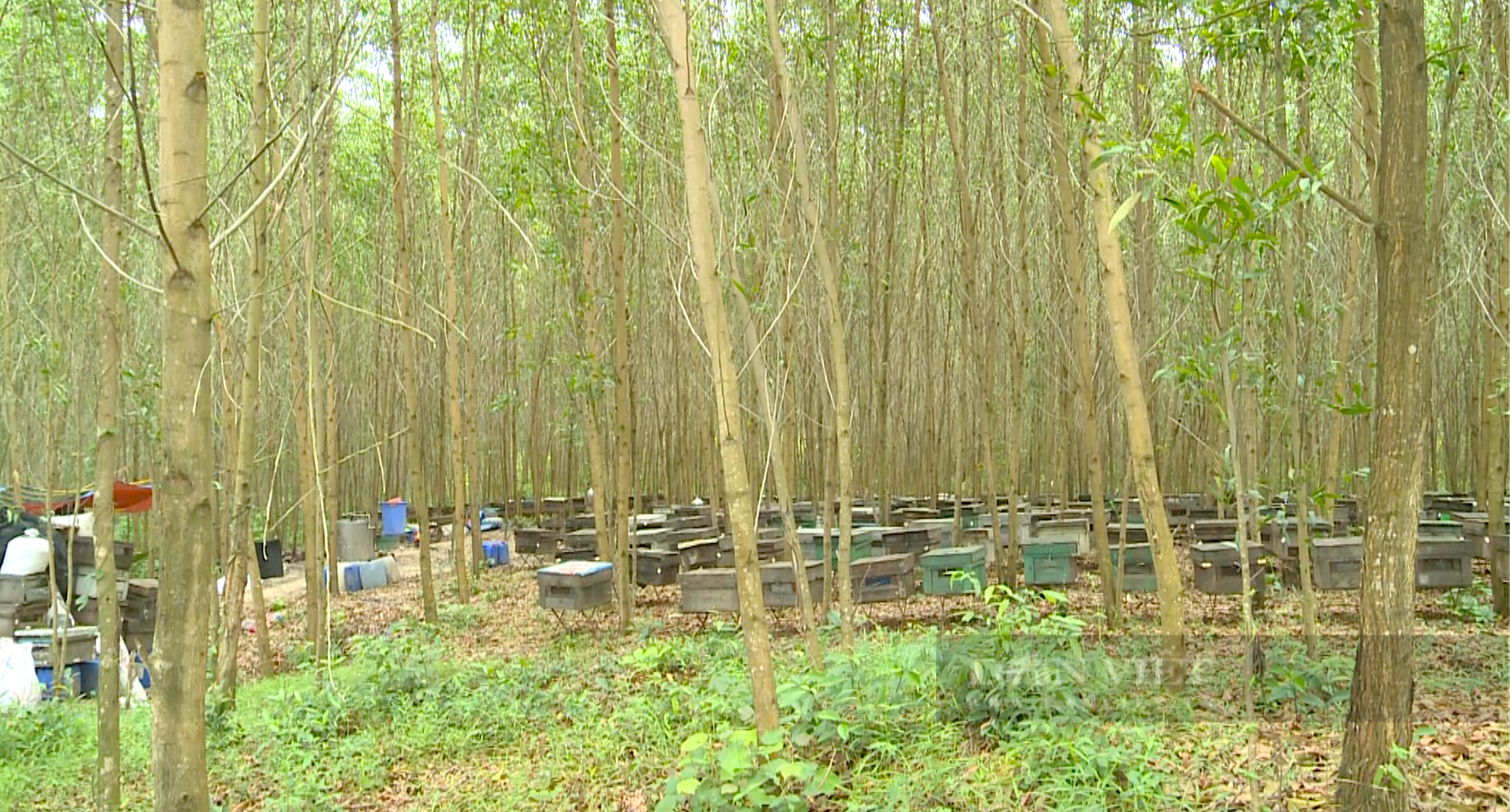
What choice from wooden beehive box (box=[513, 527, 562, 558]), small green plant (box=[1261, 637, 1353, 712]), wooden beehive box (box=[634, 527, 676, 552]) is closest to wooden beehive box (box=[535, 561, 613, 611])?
wooden beehive box (box=[634, 527, 676, 552])

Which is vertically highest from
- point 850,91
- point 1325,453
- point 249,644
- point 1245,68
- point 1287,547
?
point 850,91

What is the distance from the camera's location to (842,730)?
3781 mm

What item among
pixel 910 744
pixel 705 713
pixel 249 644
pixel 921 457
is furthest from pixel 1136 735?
pixel 921 457

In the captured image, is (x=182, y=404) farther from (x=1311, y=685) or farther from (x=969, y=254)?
(x=969, y=254)

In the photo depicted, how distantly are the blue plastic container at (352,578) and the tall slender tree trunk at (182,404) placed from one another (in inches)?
415

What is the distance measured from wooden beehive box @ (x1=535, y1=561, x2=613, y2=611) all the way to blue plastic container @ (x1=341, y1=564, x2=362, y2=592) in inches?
192

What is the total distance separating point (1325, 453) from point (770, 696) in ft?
26.6

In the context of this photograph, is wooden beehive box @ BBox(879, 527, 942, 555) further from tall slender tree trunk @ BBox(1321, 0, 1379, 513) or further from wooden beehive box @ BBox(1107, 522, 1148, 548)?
tall slender tree trunk @ BBox(1321, 0, 1379, 513)

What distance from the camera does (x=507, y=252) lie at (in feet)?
44.9

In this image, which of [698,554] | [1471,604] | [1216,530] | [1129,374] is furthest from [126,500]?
[1471,604]

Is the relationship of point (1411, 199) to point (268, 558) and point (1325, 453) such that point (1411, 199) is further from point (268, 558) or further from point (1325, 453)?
point (268, 558)

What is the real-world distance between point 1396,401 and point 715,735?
8.00 feet

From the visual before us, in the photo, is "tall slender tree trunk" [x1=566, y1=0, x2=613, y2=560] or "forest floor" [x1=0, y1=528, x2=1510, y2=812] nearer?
"forest floor" [x1=0, y1=528, x2=1510, y2=812]

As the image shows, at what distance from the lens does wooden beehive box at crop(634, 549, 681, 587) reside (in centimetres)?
921
